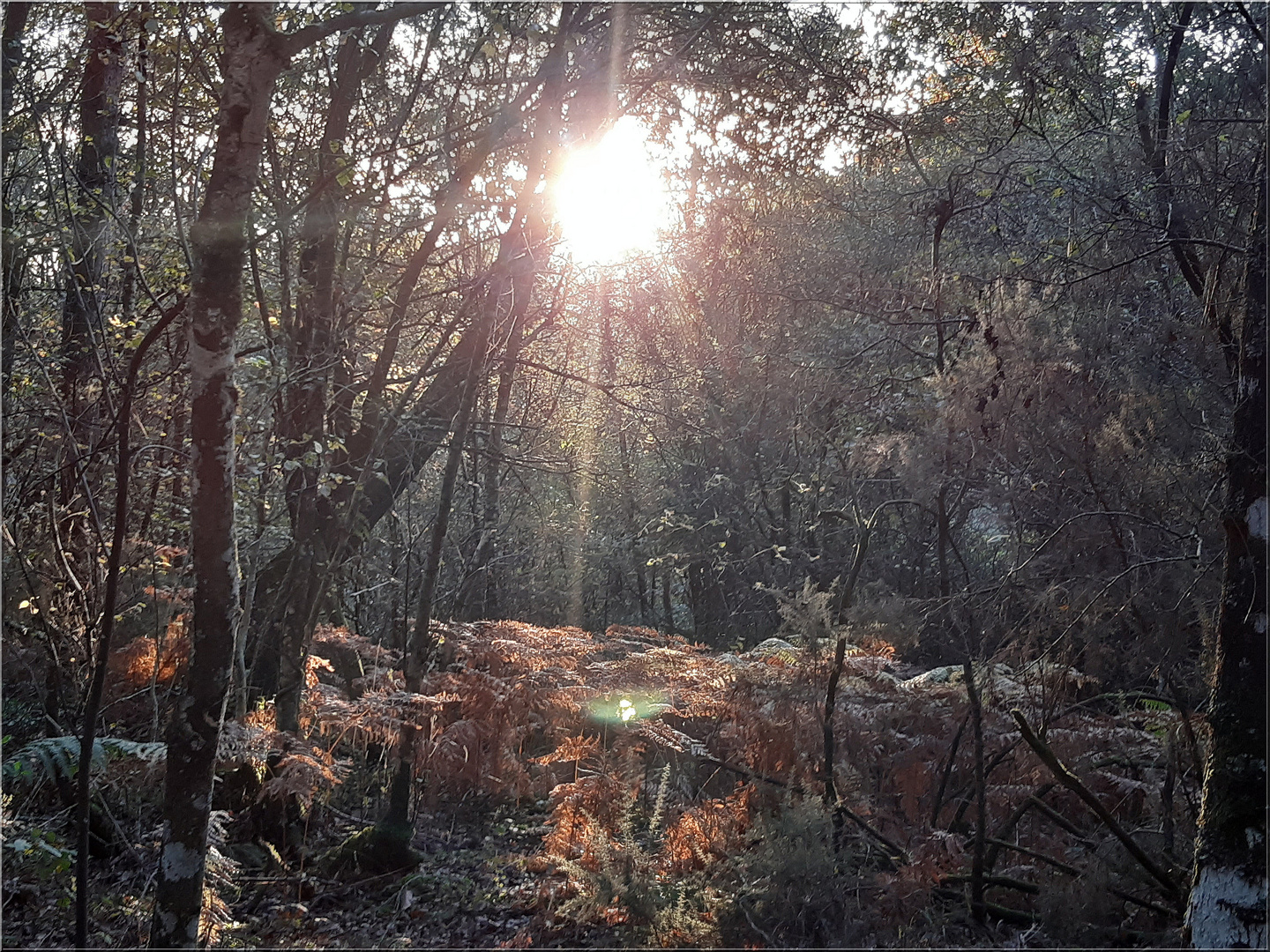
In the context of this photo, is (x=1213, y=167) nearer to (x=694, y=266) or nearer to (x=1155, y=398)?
(x=1155, y=398)

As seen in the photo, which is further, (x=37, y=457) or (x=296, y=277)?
(x=296, y=277)

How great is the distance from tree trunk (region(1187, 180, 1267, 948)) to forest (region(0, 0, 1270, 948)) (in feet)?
0.06

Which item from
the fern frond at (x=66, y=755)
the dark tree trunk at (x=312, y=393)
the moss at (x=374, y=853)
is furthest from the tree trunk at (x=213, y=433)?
the moss at (x=374, y=853)

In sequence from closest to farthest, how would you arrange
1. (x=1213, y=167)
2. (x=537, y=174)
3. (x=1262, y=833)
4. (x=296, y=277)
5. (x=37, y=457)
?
(x=1262, y=833) → (x=1213, y=167) → (x=37, y=457) → (x=537, y=174) → (x=296, y=277)

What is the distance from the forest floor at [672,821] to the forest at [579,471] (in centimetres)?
4

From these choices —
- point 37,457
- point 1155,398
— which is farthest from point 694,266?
point 37,457

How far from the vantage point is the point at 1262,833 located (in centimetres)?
362

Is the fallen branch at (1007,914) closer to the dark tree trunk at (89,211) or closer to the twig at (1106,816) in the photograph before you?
the twig at (1106,816)

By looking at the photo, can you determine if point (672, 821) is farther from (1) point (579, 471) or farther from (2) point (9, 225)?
(2) point (9, 225)

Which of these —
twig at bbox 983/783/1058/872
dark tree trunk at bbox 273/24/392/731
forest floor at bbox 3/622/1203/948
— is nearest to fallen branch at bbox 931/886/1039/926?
forest floor at bbox 3/622/1203/948

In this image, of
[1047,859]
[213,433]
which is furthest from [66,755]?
[1047,859]

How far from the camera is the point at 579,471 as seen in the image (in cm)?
863

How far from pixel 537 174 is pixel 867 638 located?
3776mm

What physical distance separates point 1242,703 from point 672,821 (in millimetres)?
3293
